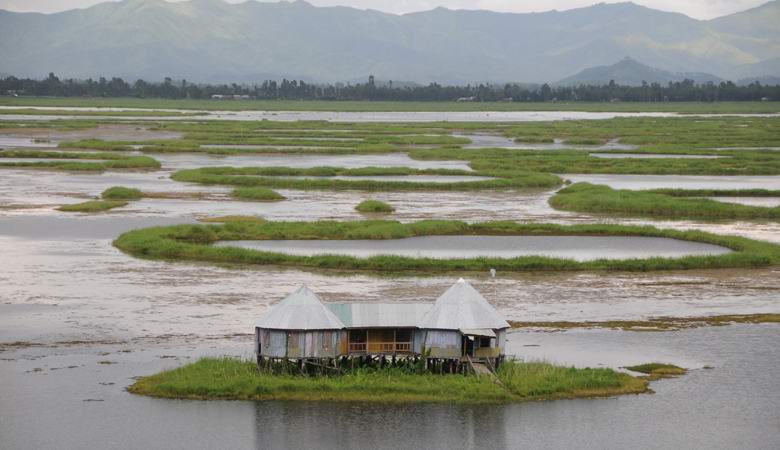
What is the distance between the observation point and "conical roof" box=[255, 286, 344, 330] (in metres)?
24.2

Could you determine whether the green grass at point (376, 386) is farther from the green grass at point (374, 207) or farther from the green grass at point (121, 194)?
the green grass at point (121, 194)

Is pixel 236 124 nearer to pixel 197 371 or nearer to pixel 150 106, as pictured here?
pixel 150 106

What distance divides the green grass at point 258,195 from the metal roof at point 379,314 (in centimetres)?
3139

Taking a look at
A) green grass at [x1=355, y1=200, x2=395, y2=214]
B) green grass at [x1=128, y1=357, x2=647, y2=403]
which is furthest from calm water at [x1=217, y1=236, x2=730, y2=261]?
green grass at [x1=128, y1=357, x2=647, y2=403]

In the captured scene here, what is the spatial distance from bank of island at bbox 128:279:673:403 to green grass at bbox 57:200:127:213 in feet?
88.6

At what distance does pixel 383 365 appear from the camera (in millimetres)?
25656

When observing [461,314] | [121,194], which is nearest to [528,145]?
[121,194]

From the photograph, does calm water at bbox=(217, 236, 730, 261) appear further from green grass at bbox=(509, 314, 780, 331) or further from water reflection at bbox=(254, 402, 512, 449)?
water reflection at bbox=(254, 402, 512, 449)

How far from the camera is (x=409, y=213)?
2010 inches

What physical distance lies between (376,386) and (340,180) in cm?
3959

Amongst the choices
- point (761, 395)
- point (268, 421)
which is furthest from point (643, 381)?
point (268, 421)

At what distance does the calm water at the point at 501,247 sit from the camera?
4059cm

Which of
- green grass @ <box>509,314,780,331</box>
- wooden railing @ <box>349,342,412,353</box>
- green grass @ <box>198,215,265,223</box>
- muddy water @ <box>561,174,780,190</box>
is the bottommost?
green grass @ <box>509,314,780,331</box>

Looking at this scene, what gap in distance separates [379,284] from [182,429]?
44.9 feet
